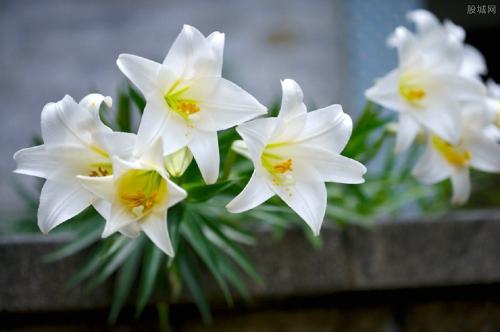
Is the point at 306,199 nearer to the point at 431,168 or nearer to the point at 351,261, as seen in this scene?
the point at 431,168

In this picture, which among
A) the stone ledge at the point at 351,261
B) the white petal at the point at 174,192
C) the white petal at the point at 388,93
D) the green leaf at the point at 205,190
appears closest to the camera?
the white petal at the point at 174,192

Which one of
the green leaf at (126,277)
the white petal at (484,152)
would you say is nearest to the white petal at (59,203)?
the green leaf at (126,277)

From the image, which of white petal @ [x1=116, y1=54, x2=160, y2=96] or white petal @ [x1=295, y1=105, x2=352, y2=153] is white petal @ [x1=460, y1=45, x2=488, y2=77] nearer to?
white petal @ [x1=295, y1=105, x2=352, y2=153]

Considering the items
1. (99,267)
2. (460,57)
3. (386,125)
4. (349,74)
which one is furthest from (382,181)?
(349,74)

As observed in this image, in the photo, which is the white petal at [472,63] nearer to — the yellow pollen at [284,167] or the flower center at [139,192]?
the yellow pollen at [284,167]

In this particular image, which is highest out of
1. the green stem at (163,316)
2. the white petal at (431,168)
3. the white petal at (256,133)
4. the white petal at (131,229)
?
the white petal at (256,133)

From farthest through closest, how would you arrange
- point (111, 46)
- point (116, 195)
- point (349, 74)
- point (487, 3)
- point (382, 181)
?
point (111, 46) → point (349, 74) → point (487, 3) → point (382, 181) → point (116, 195)

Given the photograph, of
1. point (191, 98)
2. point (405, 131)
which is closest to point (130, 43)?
point (405, 131)

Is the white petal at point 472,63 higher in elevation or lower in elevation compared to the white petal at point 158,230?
higher

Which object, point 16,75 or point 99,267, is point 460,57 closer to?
point 99,267
